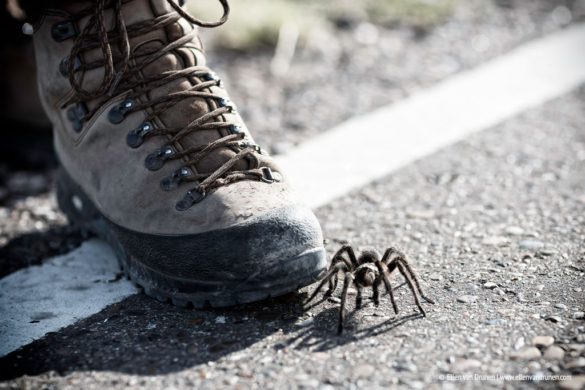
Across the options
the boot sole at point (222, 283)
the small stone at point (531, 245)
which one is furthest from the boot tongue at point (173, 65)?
the small stone at point (531, 245)

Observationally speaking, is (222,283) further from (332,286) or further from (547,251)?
(547,251)

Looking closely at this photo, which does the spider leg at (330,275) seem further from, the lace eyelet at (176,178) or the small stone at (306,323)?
the lace eyelet at (176,178)

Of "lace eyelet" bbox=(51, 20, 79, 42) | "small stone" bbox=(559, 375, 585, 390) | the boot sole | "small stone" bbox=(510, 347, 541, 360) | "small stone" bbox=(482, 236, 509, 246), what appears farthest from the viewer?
"small stone" bbox=(482, 236, 509, 246)

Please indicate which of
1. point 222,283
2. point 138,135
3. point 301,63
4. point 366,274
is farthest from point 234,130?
point 301,63

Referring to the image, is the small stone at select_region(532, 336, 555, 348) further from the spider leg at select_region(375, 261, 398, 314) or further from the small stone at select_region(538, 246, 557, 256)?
the small stone at select_region(538, 246, 557, 256)

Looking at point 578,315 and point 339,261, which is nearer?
point 578,315

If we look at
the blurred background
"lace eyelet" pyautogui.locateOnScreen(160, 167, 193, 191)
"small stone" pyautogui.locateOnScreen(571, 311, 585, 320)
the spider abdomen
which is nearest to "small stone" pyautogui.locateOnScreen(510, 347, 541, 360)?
"small stone" pyautogui.locateOnScreen(571, 311, 585, 320)

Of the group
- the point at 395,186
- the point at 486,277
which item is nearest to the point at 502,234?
the point at 486,277
